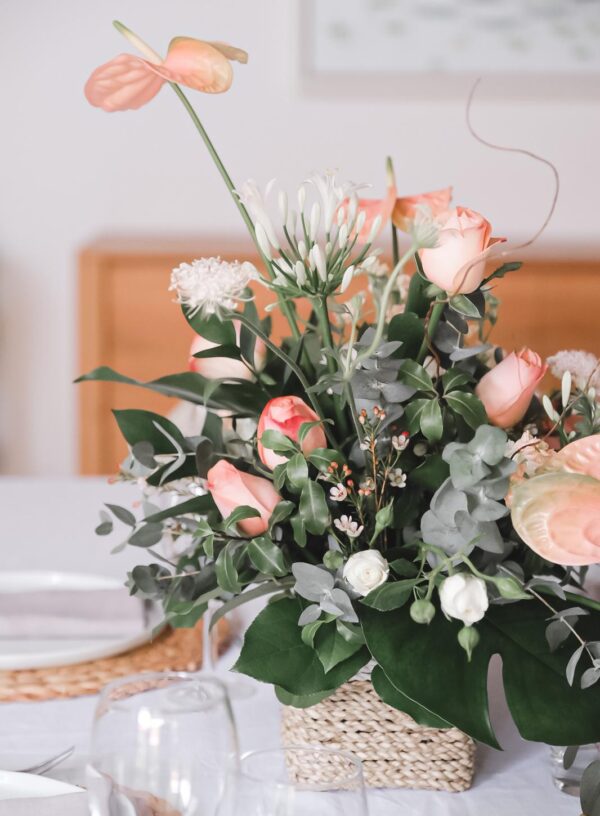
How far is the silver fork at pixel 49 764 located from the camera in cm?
67

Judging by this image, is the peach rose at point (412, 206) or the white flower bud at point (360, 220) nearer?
the white flower bud at point (360, 220)

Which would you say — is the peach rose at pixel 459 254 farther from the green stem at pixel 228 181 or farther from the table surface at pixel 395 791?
the table surface at pixel 395 791

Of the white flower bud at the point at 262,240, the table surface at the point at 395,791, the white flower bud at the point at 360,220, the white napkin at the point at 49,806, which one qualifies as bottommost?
the table surface at the point at 395,791

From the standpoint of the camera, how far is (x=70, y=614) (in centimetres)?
93

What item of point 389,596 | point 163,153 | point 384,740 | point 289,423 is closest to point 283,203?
point 289,423

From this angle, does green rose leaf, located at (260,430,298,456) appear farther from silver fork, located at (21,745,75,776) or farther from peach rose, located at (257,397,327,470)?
silver fork, located at (21,745,75,776)

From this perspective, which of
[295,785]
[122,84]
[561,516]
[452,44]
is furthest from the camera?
[452,44]

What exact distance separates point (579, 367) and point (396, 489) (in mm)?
161

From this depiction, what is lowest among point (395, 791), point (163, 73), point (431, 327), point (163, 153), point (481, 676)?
point (395, 791)

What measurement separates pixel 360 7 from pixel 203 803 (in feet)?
8.44

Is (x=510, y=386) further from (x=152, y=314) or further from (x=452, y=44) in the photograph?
(x=452, y=44)

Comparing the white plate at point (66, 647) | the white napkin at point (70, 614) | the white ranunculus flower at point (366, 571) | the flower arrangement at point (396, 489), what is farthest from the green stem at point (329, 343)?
the white napkin at point (70, 614)

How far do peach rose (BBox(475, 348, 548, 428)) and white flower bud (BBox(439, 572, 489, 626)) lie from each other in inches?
4.7

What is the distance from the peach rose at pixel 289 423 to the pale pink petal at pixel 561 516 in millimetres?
126
